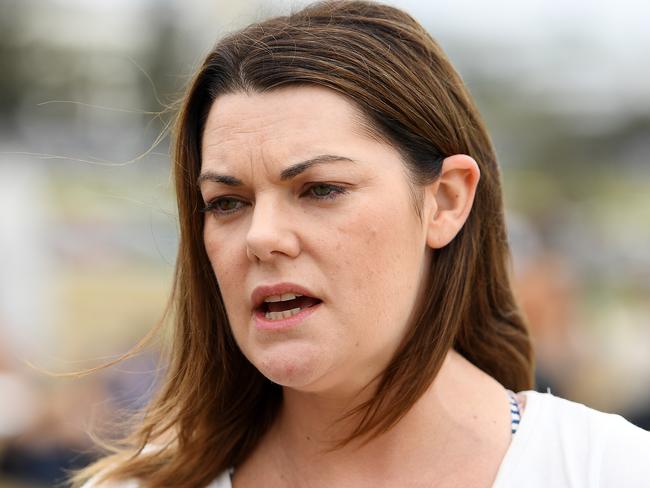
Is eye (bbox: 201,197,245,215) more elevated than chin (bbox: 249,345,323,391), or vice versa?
eye (bbox: 201,197,245,215)

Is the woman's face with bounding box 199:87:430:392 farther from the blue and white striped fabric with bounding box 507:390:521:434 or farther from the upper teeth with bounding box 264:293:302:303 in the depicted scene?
the blue and white striped fabric with bounding box 507:390:521:434

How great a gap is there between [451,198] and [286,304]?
21.7 inches

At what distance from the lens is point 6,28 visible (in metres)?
20.8

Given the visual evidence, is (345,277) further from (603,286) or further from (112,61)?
(112,61)

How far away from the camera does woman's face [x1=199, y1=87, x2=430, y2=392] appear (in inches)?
86.9

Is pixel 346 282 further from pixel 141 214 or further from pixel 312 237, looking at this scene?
pixel 141 214

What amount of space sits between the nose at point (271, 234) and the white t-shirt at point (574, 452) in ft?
2.43

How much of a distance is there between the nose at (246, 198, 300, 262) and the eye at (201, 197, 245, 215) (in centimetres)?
12

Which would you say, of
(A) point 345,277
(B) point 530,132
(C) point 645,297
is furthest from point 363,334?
(B) point 530,132

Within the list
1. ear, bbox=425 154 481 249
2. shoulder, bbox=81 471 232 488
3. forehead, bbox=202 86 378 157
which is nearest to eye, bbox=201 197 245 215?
forehead, bbox=202 86 378 157

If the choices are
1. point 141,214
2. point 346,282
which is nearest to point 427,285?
point 346,282

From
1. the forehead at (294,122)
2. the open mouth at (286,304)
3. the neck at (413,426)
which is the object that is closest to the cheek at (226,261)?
the open mouth at (286,304)

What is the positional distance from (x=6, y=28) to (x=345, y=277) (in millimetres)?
20429

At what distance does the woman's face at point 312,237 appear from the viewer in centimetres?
221
